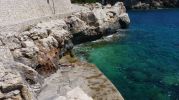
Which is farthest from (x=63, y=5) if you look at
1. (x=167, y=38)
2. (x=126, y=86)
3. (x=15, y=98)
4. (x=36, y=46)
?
(x=15, y=98)

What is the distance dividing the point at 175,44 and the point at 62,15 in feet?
63.0

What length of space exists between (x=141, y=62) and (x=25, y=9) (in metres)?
17.1

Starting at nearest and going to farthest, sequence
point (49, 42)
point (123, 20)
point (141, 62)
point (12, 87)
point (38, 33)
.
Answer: point (12, 87) < point (38, 33) < point (49, 42) < point (141, 62) < point (123, 20)

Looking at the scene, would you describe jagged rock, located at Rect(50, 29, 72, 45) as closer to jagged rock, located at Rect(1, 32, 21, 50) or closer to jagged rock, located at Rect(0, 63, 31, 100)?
jagged rock, located at Rect(1, 32, 21, 50)

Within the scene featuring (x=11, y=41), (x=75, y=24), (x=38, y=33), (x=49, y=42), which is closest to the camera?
(x=11, y=41)

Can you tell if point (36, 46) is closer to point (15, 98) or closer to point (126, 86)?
point (126, 86)

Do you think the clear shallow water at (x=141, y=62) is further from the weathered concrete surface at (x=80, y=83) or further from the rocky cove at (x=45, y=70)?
the rocky cove at (x=45, y=70)

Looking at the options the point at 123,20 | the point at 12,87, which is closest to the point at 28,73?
the point at 12,87

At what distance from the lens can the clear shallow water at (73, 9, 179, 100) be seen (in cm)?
3141

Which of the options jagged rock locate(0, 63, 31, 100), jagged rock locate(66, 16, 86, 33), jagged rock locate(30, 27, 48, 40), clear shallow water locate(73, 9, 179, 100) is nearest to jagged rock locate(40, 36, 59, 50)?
jagged rock locate(30, 27, 48, 40)

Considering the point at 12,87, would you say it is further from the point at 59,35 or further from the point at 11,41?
the point at 59,35

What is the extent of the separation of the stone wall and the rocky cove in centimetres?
303

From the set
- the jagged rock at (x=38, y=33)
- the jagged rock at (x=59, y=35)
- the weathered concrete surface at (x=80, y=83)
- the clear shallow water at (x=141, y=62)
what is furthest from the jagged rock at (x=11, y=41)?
the clear shallow water at (x=141, y=62)

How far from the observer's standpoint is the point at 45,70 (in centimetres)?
3359
